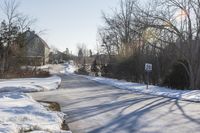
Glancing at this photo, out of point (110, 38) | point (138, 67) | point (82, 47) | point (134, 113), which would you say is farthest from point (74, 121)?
point (82, 47)

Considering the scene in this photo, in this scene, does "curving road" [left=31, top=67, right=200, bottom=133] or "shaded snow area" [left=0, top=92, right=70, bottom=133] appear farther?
"curving road" [left=31, top=67, right=200, bottom=133]

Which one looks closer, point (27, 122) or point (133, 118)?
point (27, 122)

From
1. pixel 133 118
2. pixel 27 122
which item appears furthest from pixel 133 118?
pixel 27 122

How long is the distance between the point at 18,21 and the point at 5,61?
1317 centimetres

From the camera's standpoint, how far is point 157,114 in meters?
15.3

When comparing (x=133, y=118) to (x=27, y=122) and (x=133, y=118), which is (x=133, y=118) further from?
(x=27, y=122)

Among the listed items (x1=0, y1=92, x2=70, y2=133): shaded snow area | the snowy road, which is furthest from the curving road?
(x1=0, y1=92, x2=70, y2=133): shaded snow area

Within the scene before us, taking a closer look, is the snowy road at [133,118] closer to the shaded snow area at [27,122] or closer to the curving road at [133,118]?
the curving road at [133,118]

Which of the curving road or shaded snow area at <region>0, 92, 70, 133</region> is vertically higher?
shaded snow area at <region>0, 92, 70, 133</region>

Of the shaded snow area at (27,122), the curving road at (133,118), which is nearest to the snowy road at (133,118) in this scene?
the curving road at (133,118)

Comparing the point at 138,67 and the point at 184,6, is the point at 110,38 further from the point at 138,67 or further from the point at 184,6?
the point at 184,6

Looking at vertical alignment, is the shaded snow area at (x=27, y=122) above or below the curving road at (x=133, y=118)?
above

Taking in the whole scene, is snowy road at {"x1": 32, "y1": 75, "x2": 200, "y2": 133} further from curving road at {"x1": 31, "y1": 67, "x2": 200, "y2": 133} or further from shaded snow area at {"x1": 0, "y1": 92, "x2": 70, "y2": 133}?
shaded snow area at {"x1": 0, "y1": 92, "x2": 70, "y2": 133}

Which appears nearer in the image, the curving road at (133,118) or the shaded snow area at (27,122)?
the shaded snow area at (27,122)
